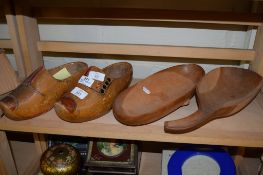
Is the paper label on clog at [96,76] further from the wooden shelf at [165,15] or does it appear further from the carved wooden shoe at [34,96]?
the wooden shelf at [165,15]

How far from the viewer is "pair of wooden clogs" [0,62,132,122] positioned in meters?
0.65

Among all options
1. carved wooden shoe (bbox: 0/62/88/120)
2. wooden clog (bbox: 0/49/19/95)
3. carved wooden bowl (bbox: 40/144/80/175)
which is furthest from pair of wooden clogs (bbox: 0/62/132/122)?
carved wooden bowl (bbox: 40/144/80/175)

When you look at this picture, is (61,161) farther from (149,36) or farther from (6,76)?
(149,36)

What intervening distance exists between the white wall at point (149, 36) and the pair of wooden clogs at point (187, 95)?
191mm

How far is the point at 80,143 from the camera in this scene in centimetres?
101

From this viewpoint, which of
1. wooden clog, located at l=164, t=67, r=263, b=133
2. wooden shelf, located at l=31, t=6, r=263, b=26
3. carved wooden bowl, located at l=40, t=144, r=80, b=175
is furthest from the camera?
carved wooden bowl, located at l=40, t=144, r=80, b=175

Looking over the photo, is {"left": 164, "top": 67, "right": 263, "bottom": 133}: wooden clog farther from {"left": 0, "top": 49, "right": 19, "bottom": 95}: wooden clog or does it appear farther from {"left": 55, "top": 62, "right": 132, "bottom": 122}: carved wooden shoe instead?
{"left": 0, "top": 49, "right": 19, "bottom": 95}: wooden clog

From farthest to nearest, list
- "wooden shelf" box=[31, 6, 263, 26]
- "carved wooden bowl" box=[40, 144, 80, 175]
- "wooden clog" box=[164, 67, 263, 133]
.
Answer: "carved wooden bowl" box=[40, 144, 80, 175] → "wooden shelf" box=[31, 6, 263, 26] → "wooden clog" box=[164, 67, 263, 133]

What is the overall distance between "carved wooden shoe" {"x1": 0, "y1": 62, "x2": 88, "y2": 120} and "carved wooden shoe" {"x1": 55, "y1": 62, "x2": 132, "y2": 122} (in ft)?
0.14

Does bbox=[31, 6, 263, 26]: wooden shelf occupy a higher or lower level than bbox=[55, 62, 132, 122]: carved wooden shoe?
higher

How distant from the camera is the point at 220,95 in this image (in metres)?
0.70

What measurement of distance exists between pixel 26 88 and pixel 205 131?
474 millimetres

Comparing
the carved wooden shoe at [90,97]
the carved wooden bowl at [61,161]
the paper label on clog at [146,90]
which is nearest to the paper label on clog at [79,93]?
the carved wooden shoe at [90,97]

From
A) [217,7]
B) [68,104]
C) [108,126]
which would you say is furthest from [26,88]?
[217,7]
